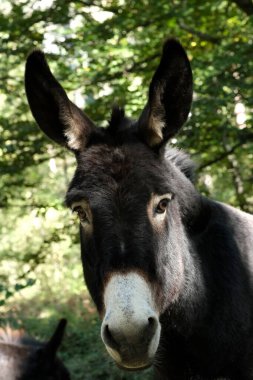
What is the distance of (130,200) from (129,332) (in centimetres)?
77

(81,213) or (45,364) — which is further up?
(81,213)

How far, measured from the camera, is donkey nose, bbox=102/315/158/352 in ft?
8.75

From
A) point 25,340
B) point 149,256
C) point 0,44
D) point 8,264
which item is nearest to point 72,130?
point 149,256

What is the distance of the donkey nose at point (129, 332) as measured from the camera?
2668 millimetres

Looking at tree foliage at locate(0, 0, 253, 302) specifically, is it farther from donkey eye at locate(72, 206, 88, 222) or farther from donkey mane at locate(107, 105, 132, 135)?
donkey eye at locate(72, 206, 88, 222)

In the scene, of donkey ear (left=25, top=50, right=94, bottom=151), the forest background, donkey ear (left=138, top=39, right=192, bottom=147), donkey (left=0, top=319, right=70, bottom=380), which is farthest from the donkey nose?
the forest background

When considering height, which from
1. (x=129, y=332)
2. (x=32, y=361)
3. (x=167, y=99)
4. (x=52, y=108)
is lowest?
(x=32, y=361)

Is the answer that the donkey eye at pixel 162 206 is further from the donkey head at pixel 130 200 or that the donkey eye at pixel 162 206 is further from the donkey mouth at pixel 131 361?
the donkey mouth at pixel 131 361

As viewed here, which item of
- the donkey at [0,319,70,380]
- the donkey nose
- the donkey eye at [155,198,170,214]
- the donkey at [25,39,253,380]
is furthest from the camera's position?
the donkey at [0,319,70,380]

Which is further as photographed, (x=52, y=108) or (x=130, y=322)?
(x=52, y=108)

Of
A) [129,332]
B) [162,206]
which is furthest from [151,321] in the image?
[162,206]

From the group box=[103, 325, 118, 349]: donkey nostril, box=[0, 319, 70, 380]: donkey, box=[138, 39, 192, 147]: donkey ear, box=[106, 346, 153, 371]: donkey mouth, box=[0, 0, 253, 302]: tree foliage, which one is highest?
box=[138, 39, 192, 147]: donkey ear

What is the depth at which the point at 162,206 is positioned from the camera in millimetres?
3328

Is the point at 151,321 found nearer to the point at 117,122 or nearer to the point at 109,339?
the point at 109,339
